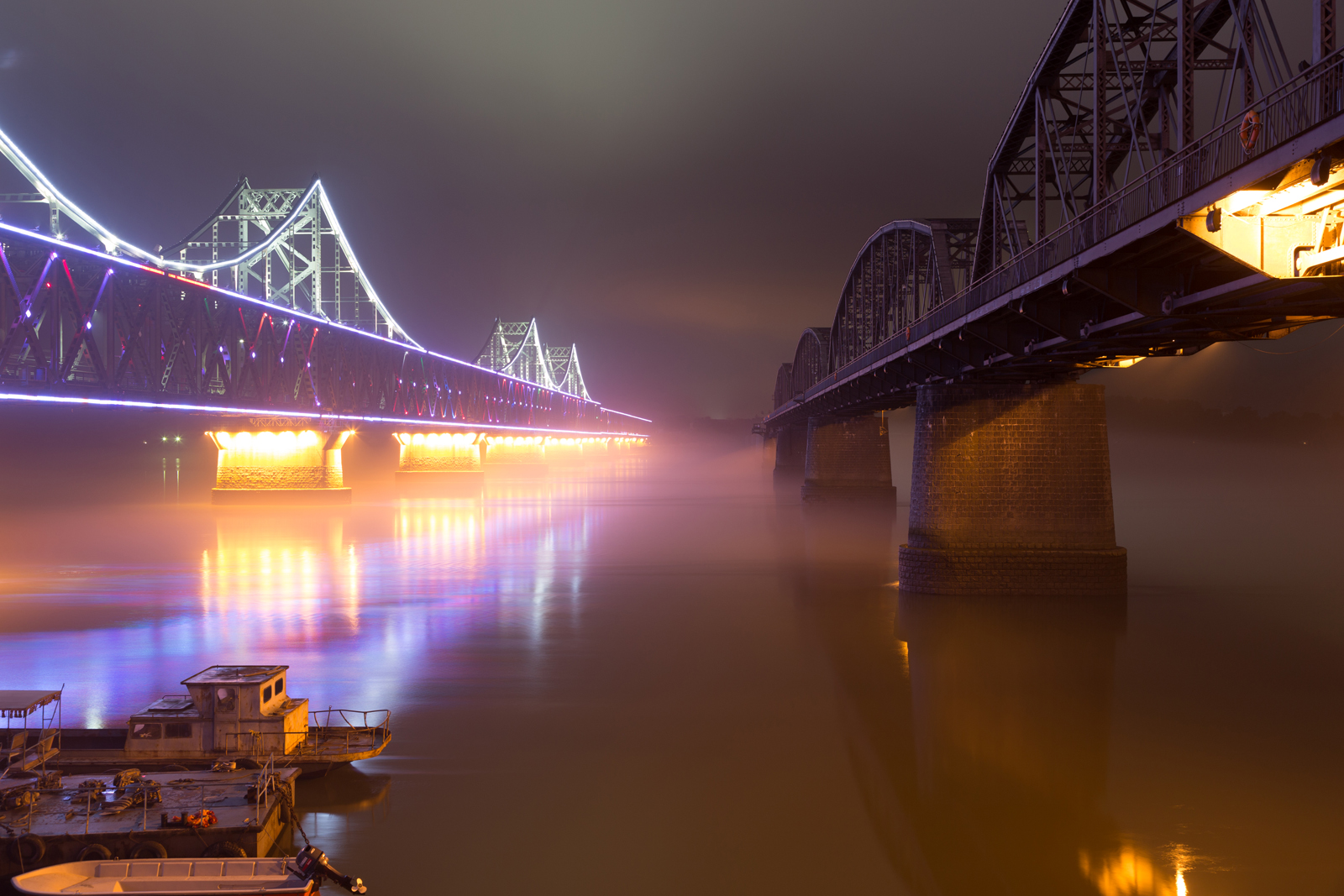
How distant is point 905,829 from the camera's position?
13453 millimetres

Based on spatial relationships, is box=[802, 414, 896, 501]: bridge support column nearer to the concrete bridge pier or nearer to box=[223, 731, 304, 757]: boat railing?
the concrete bridge pier

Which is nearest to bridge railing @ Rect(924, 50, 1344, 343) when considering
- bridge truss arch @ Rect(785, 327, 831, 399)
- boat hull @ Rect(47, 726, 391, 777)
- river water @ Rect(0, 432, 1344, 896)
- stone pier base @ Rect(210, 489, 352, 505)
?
river water @ Rect(0, 432, 1344, 896)

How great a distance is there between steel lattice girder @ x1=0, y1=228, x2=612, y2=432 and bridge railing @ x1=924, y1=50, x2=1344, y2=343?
42.1 metres

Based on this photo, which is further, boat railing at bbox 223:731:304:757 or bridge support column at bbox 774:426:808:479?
bridge support column at bbox 774:426:808:479

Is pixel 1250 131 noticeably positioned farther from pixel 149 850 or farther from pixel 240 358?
pixel 240 358

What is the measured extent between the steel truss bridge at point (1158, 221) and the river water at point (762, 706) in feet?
26.6

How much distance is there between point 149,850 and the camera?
11.7 metres

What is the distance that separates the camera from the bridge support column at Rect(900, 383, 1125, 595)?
27.8 m

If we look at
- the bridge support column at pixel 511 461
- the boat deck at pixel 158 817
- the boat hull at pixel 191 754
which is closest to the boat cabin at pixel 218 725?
the boat hull at pixel 191 754

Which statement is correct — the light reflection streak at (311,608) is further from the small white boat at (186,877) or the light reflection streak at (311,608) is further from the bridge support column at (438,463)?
the bridge support column at (438,463)

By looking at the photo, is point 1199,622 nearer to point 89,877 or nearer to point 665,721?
point 665,721

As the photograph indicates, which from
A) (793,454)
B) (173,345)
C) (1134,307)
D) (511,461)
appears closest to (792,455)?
(793,454)

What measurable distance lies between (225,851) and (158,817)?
1.12m

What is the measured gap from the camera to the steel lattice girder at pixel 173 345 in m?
41.8
